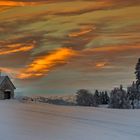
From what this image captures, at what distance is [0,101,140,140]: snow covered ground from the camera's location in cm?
928

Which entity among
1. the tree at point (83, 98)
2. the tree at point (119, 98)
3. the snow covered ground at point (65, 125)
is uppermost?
the tree at point (119, 98)

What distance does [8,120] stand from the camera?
11.0 meters

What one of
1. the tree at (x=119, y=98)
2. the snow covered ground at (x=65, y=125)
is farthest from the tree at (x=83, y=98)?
the snow covered ground at (x=65, y=125)

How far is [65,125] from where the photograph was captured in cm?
1081

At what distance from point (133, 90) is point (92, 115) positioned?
3636cm

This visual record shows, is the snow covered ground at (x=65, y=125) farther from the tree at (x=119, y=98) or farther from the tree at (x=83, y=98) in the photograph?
the tree at (x=119, y=98)

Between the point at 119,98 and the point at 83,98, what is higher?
the point at 119,98

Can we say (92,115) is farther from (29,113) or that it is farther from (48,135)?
(48,135)

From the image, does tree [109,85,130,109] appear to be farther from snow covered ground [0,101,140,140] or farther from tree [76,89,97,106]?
snow covered ground [0,101,140,140]

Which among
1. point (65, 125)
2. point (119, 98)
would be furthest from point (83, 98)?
point (65, 125)

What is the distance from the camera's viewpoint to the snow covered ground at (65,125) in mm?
9281

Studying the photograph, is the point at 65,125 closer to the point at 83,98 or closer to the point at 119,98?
the point at 83,98

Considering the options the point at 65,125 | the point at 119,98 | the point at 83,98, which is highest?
the point at 119,98

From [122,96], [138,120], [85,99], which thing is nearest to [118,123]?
[138,120]
